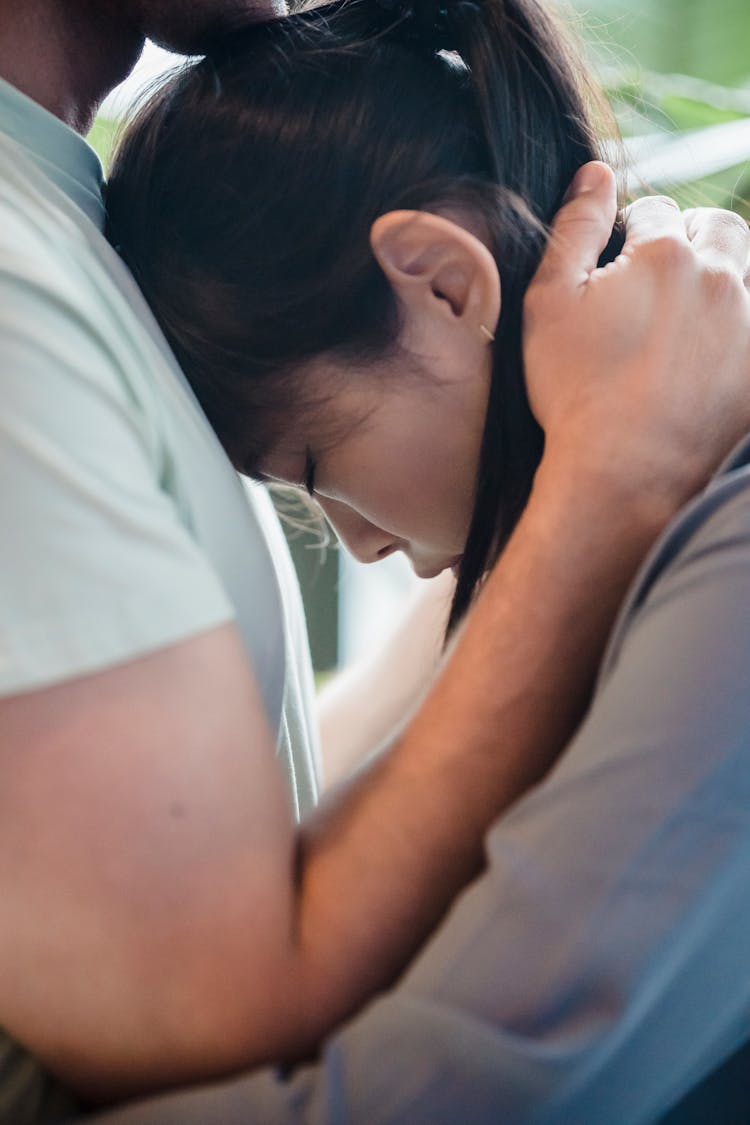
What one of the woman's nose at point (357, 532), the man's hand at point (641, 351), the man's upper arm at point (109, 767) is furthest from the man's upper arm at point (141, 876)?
the woman's nose at point (357, 532)

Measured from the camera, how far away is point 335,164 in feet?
2.47

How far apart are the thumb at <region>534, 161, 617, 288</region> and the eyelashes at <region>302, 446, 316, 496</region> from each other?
220 millimetres

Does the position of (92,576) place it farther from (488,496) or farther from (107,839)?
(488,496)

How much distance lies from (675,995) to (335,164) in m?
0.56

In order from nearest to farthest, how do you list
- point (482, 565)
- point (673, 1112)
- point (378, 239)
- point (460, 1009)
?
point (460, 1009) < point (673, 1112) < point (378, 239) < point (482, 565)

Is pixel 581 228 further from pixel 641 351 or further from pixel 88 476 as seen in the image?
pixel 88 476

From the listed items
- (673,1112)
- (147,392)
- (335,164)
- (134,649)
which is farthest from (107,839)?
(335,164)

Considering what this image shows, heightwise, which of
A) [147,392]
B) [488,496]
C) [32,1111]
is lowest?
[32,1111]

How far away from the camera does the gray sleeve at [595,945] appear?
498mm

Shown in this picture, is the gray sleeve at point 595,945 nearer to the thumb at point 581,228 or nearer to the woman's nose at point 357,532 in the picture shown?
the thumb at point 581,228

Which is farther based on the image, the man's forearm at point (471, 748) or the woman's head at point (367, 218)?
the woman's head at point (367, 218)

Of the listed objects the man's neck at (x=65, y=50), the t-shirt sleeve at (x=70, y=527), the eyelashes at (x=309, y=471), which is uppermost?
the man's neck at (x=65, y=50)

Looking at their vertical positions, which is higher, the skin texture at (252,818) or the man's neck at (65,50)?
the man's neck at (65,50)

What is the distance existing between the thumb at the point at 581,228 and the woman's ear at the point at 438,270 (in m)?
0.05
